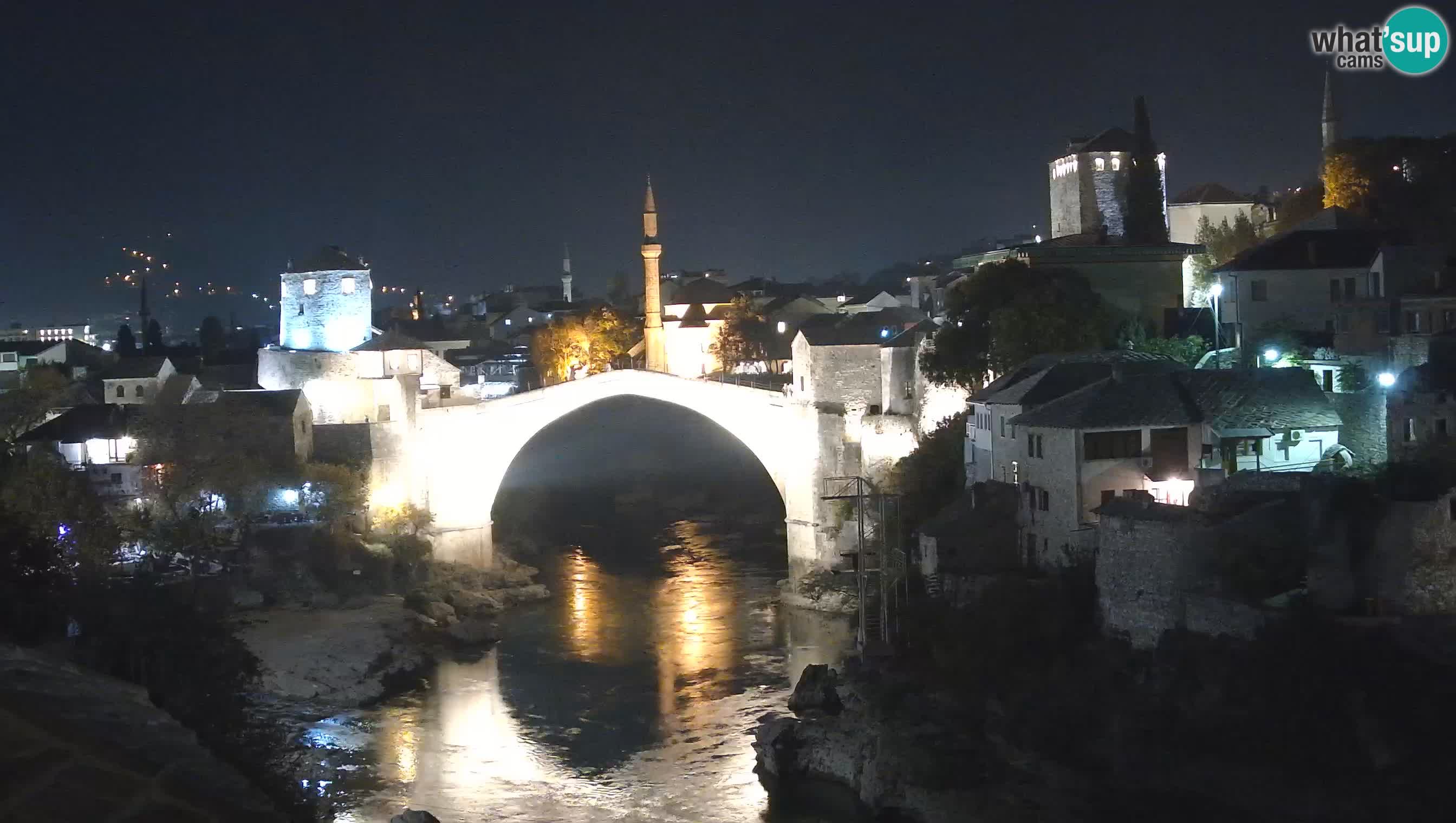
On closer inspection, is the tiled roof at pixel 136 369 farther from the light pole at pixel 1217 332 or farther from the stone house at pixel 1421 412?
the stone house at pixel 1421 412

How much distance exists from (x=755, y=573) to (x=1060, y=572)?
10383 millimetres

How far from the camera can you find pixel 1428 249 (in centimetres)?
1730

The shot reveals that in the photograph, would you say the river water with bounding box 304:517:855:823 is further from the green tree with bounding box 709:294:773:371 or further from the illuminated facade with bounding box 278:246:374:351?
the green tree with bounding box 709:294:773:371

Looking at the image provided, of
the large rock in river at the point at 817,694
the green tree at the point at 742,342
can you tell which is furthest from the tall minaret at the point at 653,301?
the large rock in river at the point at 817,694

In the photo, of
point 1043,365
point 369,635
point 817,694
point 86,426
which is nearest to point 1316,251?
point 1043,365

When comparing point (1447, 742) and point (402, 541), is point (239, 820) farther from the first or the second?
point (402, 541)

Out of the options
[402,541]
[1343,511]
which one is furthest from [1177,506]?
[402,541]

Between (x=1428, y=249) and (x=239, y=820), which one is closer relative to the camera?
(x=239, y=820)

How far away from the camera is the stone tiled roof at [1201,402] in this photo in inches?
605

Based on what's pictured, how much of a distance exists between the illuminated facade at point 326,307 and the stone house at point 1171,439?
1579 cm

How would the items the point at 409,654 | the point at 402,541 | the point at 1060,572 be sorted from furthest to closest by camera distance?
1. the point at 402,541
2. the point at 409,654
3. the point at 1060,572

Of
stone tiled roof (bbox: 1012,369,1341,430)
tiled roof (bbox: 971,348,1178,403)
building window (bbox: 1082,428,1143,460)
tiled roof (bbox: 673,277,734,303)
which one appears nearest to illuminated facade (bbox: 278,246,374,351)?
tiled roof (bbox: 971,348,1178,403)

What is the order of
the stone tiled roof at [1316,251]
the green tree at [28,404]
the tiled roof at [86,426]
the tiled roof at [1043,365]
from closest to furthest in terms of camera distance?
1. the tiled roof at [1043,365]
2. the stone tiled roof at [1316,251]
3. the tiled roof at [86,426]
4. the green tree at [28,404]

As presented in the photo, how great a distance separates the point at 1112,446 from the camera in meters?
15.5
